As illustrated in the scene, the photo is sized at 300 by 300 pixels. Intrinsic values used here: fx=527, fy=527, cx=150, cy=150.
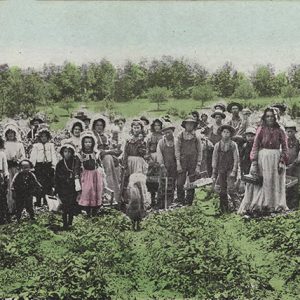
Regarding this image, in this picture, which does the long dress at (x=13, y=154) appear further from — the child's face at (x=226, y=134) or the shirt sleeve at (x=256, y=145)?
the shirt sleeve at (x=256, y=145)

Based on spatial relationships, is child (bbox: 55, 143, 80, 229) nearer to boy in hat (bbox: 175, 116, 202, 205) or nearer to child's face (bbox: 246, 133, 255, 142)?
boy in hat (bbox: 175, 116, 202, 205)

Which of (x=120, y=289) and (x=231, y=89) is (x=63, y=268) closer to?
(x=120, y=289)

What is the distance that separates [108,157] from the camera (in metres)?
6.53

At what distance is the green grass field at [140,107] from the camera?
633cm

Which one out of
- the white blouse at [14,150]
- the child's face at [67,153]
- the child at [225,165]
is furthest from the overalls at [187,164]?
the white blouse at [14,150]

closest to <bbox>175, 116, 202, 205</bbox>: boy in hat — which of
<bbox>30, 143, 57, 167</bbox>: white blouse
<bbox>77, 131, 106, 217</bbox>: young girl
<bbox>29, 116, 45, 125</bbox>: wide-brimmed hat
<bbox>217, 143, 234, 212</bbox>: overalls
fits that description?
<bbox>217, 143, 234, 212</bbox>: overalls

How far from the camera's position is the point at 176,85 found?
20.9 ft

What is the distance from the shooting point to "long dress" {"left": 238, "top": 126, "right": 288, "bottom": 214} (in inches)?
250

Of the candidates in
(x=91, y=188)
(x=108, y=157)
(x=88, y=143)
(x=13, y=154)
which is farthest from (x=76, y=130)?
(x=13, y=154)

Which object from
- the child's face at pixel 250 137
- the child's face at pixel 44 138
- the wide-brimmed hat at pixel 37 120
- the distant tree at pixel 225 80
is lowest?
the child's face at pixel 250 137

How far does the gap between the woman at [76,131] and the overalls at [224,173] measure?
1.72 meters

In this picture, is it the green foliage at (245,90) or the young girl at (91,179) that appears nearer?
the green foliage at (245,90)

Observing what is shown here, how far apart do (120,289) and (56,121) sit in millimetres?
2142

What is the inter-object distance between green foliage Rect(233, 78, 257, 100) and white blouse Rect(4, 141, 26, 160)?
2699mm
